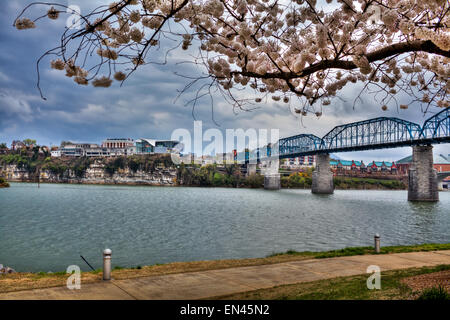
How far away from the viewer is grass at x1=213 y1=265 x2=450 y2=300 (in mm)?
7578

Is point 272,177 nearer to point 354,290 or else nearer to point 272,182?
point 272,182

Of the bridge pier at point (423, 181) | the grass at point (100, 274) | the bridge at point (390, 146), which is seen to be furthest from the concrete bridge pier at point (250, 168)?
the grass at point (100, 274)

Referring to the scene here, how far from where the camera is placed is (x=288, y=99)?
35.4 feet

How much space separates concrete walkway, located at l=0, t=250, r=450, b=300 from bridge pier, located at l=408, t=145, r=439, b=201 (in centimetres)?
8079

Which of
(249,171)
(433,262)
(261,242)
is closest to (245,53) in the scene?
(433,262)

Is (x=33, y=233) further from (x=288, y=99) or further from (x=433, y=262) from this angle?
(x=433, y=262)

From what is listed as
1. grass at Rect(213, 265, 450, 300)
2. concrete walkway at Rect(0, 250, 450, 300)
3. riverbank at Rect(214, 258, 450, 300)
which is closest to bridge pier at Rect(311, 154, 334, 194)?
concrete walkway at Rect(0, 250, 450, 300)

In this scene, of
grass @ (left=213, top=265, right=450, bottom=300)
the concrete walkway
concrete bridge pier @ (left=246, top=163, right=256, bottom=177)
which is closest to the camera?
grass @ (left=213, top=265, right=450, bottom=300)

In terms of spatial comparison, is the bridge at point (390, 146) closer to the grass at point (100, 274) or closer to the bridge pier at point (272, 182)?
the bridge pier at point (272, 182)

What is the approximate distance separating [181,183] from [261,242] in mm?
174481

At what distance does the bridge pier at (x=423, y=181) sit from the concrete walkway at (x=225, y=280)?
80790 millimetres

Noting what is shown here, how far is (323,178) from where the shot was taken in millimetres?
127062

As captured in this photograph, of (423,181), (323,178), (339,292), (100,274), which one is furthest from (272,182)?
(339,292)

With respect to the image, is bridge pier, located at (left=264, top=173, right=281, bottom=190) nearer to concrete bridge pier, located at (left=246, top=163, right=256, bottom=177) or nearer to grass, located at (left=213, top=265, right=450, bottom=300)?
concrete bridge pier, located at (left=246, top=163, right=256, bottom=177)
